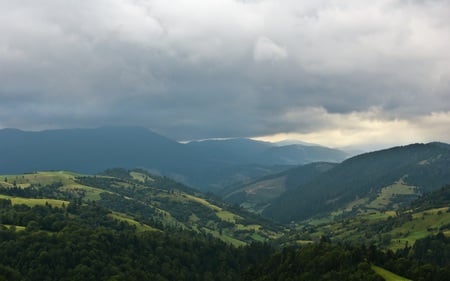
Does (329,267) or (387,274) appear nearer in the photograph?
(387,274)

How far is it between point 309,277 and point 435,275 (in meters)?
44.9

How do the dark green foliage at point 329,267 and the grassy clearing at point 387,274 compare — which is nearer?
the grassy clearing at point 387,274

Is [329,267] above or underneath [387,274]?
underneath

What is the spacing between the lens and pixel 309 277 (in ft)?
580

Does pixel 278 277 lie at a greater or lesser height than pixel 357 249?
lesser

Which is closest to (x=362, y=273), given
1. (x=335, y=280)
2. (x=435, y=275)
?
(x=335, y=280)

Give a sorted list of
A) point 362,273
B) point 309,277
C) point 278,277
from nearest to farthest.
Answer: point 362,273, point 309,277, point 278,277

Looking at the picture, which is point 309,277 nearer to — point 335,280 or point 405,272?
point 335,280

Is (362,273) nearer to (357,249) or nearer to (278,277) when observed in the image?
(357,249)

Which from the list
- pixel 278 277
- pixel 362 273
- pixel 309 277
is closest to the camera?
pixel 362 273

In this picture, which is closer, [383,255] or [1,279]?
[1,279]

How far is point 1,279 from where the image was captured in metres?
162

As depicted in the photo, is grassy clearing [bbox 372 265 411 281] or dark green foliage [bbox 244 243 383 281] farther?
dark green foliage [bbox 244 243 383 281]

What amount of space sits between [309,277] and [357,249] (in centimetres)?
2159
